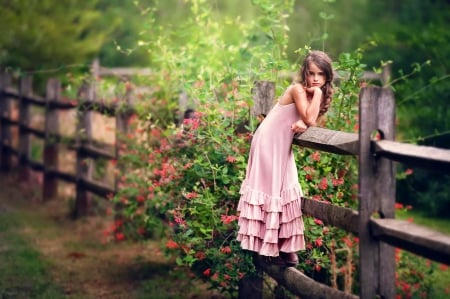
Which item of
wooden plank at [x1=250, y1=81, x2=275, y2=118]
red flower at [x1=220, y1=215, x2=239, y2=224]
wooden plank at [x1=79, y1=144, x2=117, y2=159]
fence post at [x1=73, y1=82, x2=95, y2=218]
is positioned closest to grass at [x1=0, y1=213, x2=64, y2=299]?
fence post at [x1=73, y1=82, x2=95, y2=218]

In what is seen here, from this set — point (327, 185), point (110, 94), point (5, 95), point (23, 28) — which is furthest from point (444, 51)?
point (23, 28)

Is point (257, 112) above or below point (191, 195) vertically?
above

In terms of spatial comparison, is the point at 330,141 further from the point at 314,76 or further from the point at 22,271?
the point at 22,271

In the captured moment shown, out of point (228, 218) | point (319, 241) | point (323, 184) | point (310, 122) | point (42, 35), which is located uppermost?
point (42, 35)

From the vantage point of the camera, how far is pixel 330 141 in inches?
183

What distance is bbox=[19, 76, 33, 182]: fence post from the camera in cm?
1326

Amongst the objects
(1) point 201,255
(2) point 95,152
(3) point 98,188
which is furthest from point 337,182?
(2) point 95,152

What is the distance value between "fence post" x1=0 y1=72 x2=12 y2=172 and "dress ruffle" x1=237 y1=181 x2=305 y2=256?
10231 mm

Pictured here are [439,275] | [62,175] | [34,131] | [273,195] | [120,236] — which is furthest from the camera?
[34,131]

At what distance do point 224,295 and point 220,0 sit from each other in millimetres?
14939

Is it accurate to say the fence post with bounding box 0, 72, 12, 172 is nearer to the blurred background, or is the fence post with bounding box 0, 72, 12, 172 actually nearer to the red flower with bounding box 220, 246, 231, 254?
the blurred background

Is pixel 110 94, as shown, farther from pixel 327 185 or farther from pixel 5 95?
pixel 5 95

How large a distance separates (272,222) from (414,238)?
1248mm

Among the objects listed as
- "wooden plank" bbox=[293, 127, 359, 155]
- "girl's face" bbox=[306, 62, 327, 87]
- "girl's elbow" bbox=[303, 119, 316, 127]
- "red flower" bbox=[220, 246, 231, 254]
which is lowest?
"red flower" bbox=[220, 246, 231, 254]
